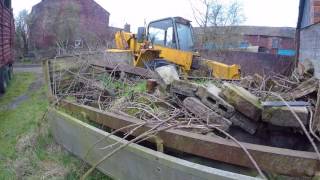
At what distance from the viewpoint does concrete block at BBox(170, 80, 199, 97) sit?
3836 millimetres

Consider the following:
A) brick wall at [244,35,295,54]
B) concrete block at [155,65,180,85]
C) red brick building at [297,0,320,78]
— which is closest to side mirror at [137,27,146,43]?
red brick building at [297,0,320,78]

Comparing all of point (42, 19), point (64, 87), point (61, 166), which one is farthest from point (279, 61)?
point (42, 19)

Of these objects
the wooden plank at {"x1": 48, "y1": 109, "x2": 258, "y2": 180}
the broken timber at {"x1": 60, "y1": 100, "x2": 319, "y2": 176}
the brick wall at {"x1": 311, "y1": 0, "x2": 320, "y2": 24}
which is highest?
the brick wall at {"x1": 311, "y1": 0, "x2": 320, "y2": 24}

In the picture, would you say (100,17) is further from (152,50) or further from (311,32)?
(311,32)

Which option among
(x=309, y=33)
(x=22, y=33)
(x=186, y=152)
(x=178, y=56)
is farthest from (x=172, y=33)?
(x=22, y=33)

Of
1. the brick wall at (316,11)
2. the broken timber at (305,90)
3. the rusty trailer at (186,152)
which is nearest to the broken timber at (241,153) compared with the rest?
the rusty trailer at (186,152)

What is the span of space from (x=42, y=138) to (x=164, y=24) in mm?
6798

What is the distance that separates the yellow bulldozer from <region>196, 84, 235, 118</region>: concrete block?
616cm

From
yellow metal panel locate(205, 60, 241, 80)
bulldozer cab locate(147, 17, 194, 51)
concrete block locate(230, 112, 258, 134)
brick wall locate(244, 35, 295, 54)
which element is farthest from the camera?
brick wall locate(244, 35, 295, 54)

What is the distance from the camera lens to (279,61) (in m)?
13.8

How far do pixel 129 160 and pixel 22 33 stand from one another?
29.7 meters

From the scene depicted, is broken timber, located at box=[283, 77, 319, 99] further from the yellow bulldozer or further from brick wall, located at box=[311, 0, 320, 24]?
the yellow bulldozer

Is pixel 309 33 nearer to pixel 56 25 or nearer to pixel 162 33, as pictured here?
pixel 162 33

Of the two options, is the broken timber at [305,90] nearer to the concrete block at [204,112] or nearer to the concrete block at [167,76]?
the concrete block at [204,112]
